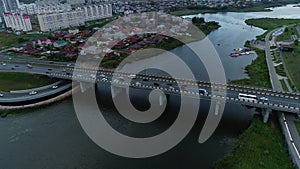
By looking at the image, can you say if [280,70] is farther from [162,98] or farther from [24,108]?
[24,108]

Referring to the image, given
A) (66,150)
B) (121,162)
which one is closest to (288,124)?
(121,162)

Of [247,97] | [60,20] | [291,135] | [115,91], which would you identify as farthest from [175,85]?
[60,20]

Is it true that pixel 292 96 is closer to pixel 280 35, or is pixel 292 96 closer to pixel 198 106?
pixel 198 106

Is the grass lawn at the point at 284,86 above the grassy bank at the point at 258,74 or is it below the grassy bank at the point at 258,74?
above

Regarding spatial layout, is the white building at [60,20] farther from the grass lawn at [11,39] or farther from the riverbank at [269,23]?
the riverbank at [269,23]

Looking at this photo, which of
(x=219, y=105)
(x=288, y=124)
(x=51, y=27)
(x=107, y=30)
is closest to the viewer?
(x=288, y=124)

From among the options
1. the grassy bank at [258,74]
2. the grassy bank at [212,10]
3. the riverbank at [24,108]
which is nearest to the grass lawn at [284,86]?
the grassy bank at [258,74]

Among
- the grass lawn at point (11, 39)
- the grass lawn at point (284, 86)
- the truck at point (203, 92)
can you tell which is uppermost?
the truck at point (203, 92)
